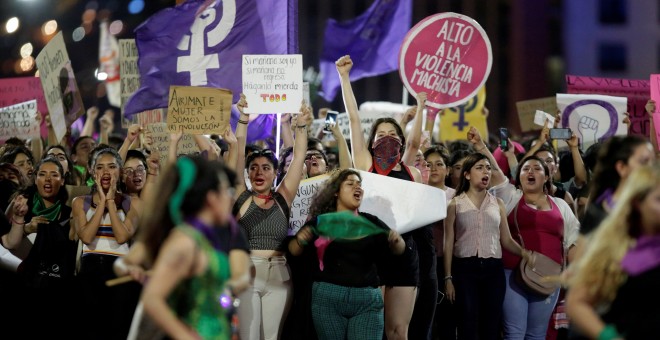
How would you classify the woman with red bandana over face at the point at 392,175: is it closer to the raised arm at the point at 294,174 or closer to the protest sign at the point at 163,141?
the raised arm at the point at 294,174

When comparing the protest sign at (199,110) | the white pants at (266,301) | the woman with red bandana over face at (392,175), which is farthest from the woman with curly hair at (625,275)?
the protest sign at (199,110)

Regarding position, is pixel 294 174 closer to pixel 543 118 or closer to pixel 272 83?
pixel 272 83

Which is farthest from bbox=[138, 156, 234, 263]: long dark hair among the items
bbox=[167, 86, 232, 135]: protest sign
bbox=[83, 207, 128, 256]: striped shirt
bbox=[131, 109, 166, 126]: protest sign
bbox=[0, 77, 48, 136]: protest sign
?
bbox=[0, 77, 48, 136]: protest sign

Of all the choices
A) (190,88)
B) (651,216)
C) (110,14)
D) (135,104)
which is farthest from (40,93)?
(110,14)

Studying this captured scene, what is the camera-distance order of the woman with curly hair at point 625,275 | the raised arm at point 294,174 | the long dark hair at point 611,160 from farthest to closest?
the raised arm at point 294,174 → the long dark hair at point 611,160 → the woman with curly hair at point 625,275

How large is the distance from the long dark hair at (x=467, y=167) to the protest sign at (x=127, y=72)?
405 cm

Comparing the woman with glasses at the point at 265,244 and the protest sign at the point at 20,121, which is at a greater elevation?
the protest sign at the point at 20,121

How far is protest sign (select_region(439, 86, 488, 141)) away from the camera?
14.9 m

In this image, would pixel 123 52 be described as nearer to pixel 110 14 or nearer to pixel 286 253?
pixel 286 253

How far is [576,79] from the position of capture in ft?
40.7

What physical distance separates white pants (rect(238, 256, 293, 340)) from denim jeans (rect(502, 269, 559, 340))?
1990 mm

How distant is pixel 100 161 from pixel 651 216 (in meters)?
4.83

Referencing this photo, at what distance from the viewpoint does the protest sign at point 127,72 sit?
1222 centimetres

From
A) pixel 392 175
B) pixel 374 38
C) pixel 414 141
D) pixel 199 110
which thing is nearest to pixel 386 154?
pixel 392 175
